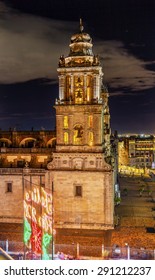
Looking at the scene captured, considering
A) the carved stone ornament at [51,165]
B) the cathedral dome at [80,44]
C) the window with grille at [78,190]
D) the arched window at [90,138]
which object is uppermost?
the cathedral dome at [80,44]

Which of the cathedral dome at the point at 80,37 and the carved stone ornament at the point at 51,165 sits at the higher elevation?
the cathedral dome at the point at 80,37

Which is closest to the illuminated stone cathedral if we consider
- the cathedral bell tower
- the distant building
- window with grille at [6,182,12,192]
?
the cathedral bell tower

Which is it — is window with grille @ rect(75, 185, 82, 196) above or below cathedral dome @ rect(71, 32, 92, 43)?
below

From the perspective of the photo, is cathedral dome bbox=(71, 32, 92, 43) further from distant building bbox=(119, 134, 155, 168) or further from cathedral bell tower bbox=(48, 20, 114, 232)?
distant building bbox=(119, 134, 155, 168)

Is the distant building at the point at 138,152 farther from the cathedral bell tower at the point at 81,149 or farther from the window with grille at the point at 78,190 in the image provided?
the cathedral bell tower at the point at 81,149

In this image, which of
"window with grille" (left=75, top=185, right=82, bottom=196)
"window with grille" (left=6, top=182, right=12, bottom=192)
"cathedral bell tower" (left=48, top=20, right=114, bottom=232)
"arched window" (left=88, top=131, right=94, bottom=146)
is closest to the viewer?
"cathedral bell tower" (left=48, top=20, right=114, bottom=232)

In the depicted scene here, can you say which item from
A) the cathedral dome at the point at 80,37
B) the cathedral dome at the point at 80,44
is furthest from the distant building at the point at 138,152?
the cathedral dome at the point at 80,37

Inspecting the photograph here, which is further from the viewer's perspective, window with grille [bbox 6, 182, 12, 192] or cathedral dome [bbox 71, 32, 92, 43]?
window with grille [bbox 6, 182, 12, 192]

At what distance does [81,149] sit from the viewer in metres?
44.1

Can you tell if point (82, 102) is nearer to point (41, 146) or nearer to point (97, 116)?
point (97, 116)

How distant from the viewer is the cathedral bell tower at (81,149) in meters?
43.8

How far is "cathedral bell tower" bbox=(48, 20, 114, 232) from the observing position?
144 feet
